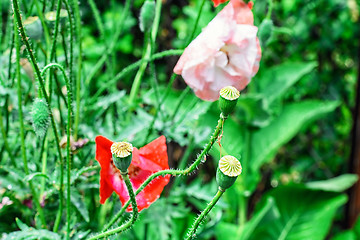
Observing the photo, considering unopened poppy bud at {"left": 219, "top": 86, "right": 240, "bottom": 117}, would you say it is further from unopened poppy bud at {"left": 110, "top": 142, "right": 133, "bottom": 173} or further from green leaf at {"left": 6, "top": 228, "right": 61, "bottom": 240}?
green leaf at {"left": 6, "top": 228, "right": 61, "bottom": 240}

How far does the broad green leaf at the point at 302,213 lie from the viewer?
4.33 feet

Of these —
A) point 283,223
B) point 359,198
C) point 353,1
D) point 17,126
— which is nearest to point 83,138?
point 17,126

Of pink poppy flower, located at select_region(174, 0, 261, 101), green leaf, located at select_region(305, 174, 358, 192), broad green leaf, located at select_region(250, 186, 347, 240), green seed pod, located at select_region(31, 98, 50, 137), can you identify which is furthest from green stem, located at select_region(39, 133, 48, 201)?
green leaf, located at select_region(305, 174, 358, 192)

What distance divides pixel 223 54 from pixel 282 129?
2.91 ft

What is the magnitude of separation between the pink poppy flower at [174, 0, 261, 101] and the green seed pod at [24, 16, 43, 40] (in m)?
0.20

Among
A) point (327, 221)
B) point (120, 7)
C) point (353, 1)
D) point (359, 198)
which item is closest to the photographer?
point (327, 221)

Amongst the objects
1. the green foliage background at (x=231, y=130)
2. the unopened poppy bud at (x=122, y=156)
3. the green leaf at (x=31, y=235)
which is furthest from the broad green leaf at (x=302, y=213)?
the unopened poppy bud at (x=122, y=156)

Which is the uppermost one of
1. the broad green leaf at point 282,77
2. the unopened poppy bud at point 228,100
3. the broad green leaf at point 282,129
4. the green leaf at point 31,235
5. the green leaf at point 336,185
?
the unopened poppy bud at point 228,100

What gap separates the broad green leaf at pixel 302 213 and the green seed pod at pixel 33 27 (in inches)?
35.1

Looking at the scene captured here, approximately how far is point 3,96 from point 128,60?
1.27 m

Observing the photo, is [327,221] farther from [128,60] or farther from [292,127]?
[128,60]

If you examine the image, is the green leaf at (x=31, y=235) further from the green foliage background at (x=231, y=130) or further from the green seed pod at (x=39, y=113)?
the green seed pod at (x=39, y=113)

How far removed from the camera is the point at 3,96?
72cm

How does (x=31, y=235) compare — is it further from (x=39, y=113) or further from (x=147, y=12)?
(x=147, y=12)
